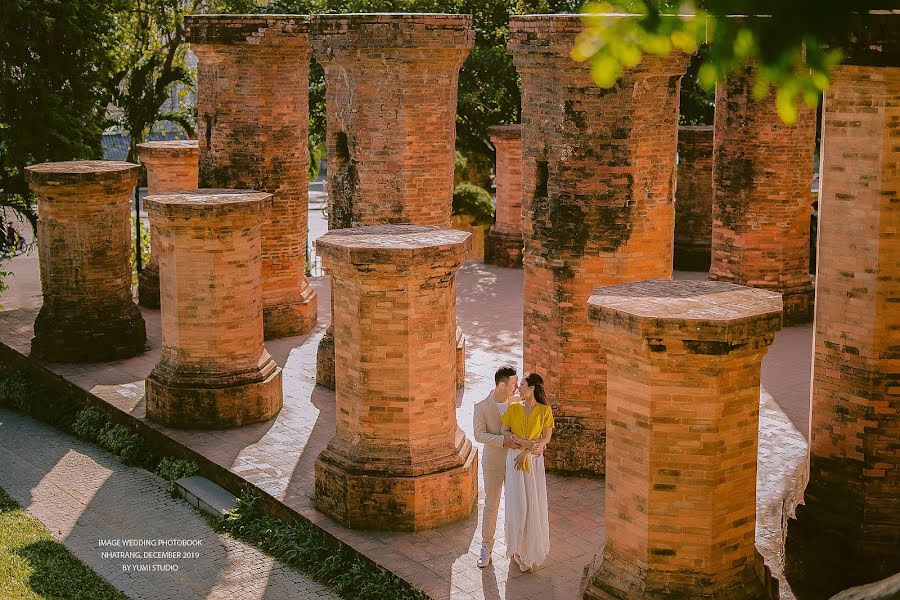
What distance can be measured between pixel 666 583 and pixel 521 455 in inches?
69.0

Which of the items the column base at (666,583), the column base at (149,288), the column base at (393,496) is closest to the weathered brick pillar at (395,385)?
the column base at (393,496)

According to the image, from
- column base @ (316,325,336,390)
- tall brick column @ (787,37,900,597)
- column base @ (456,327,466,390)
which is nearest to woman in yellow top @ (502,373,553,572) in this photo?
tall brick column @ (787,37,900,597)

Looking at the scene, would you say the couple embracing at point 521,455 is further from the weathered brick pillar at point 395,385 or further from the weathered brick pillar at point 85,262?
the weathered brick pillar at point 85,262

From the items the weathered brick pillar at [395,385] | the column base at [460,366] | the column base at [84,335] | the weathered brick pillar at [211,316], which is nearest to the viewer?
the weathered brick pillar at [395,385]

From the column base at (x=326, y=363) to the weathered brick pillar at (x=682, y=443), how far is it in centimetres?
652

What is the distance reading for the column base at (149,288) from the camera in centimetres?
1916

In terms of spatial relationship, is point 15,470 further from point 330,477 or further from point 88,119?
point 88,119

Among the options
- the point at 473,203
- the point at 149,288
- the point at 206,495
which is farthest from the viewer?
the point at 473,203

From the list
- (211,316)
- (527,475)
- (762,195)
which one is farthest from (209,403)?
(762,195)

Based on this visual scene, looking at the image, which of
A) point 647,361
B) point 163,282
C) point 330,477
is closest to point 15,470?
point 163,282

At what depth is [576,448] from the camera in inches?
470

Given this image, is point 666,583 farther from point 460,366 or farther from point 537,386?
point 460,366

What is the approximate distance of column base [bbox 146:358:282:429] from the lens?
44.2 ft

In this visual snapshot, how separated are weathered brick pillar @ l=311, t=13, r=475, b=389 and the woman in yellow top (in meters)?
4.48
